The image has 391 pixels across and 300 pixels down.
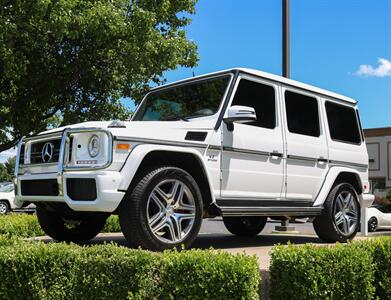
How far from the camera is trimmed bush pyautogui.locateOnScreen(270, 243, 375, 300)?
13.3 feet

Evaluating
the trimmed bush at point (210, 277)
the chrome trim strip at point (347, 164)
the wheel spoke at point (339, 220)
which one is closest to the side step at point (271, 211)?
the wheel spoke at point (339, 220)

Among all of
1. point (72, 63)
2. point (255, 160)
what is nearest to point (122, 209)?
point (255, 160)

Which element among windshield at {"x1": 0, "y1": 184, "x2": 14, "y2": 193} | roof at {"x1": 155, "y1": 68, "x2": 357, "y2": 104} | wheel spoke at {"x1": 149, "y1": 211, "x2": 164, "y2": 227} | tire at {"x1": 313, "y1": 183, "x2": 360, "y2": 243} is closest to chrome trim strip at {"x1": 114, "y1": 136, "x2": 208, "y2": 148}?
wheel spoke at {"x1": 149, "y1": 211, "x2": 164, "y2": 227}

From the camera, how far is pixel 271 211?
612 centimetres

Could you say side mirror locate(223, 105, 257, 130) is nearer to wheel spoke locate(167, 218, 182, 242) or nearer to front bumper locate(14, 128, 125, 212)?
wheel spoke locate(167, 218, 182, 242)

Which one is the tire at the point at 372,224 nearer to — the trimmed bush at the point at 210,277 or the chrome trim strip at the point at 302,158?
the chrome trim strip at the point at 302,158

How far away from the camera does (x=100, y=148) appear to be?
4.87m

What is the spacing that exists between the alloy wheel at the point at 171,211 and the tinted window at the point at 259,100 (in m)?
1.35

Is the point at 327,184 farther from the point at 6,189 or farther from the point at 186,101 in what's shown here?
the point at 6,189

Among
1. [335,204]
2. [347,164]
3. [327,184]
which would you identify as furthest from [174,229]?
[347,164]

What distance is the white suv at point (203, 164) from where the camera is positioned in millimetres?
4879

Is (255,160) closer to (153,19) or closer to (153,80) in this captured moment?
(153,19)

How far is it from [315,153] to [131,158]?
286 centimetres

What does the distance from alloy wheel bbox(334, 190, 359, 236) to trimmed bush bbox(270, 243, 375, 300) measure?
272 cm
